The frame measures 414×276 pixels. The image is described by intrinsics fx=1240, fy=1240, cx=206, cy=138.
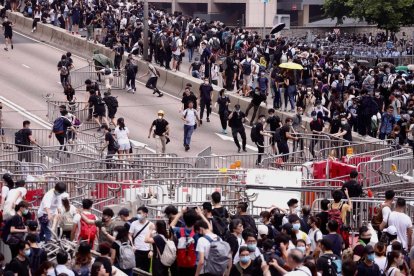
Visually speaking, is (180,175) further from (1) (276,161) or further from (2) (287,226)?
(2) (287,226)

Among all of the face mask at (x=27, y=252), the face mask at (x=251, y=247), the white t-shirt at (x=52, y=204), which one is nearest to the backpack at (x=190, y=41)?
the white t-shirt at (x=52, y=204)

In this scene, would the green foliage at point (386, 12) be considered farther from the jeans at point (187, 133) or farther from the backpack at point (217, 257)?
the backpack at point (217, 257)

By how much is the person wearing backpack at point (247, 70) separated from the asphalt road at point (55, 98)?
1451 millimetres

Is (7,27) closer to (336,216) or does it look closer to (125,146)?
(125,146)

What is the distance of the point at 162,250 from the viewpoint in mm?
17656

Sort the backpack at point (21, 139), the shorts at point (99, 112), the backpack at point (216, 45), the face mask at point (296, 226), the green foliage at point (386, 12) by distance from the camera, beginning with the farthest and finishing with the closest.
A: 1. the green foliage at point (386, 12)
2. the backpack at point (216, 45)
3. the shorts at point (99, 112)
4. the backpack at point (21, 139)
5. the face mask at point (296, 226)

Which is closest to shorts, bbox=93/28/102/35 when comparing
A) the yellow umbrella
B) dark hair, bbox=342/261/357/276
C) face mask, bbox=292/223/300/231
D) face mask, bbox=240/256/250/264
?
the yellow umbrella

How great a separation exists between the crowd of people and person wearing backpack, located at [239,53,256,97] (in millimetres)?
20216

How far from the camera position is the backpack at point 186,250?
57.7 feet

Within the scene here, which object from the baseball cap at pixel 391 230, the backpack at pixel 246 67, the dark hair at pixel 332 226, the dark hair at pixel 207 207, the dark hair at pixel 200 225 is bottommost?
the baseball cap at pixel 391 230

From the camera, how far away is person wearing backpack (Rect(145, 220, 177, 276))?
17.6 m

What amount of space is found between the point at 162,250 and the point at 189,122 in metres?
17.0

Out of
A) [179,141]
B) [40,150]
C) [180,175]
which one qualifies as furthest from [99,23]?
[180,175]

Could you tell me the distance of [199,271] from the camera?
56.7 feet
